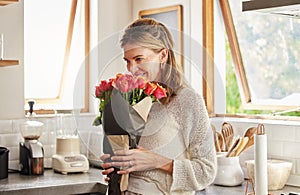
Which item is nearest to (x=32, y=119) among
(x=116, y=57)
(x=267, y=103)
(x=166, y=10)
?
(x=166, y=10)

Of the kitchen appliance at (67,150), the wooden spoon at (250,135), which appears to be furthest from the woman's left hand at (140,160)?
the kitchen appliance at (67,150)

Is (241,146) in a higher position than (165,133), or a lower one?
lower

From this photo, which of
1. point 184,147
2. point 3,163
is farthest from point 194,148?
point 3,163

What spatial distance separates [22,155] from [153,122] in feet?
6.40

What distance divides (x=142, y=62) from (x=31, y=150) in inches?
74.6

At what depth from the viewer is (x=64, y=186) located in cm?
355

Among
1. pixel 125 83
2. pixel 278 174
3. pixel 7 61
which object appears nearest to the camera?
pixel 125 83

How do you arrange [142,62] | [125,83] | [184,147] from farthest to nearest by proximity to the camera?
[184,147], [142,62], [125,83]

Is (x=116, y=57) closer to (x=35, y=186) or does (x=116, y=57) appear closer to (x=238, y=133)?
(x=35, y=186)

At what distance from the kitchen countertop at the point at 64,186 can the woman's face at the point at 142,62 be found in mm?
1223

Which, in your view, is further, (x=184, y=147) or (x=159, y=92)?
(x=184, y=147)

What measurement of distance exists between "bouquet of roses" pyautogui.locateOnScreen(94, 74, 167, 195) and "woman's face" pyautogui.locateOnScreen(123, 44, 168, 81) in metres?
0.04

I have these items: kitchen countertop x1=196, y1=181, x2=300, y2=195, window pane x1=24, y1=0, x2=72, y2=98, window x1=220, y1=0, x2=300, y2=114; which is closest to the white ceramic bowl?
kitchen countertop x1=196, y1=181, x2=300, y2=195

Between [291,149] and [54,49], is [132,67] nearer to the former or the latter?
[291,149]
